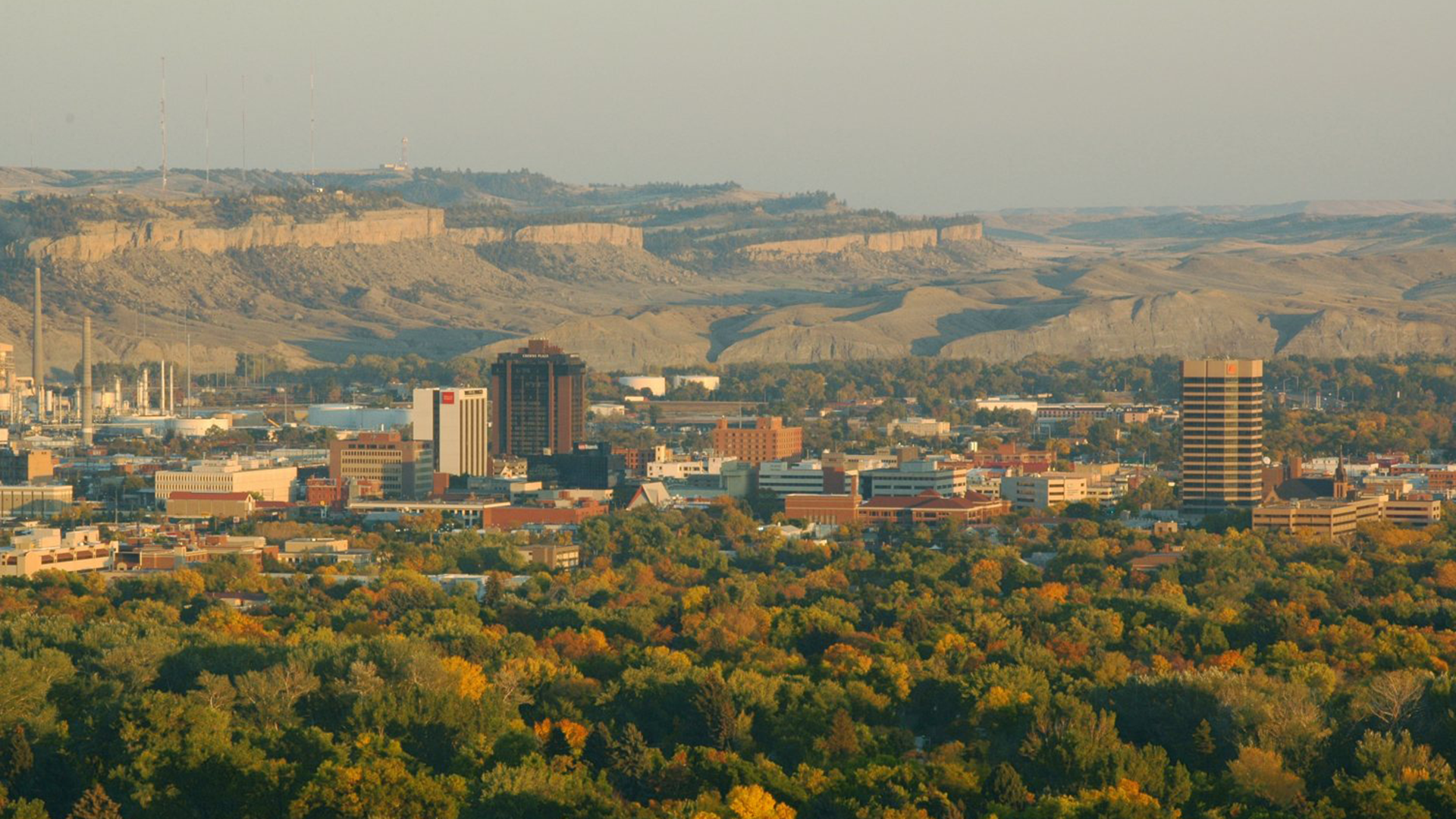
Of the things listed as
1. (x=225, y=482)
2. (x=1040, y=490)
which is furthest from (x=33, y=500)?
(x=1040, y=490)

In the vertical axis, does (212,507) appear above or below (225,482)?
below

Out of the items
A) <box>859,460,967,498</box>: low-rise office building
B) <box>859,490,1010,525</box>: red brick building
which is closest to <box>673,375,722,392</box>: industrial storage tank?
<box>859,460,967,498</box>: low-rise office building

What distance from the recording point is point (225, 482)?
116938 mm

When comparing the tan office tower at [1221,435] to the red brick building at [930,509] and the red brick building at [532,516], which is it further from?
the red brick building at [532,516]

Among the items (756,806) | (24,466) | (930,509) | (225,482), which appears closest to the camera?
(756,806)

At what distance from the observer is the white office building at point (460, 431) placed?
128 meters

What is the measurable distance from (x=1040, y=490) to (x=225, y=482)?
25.5m

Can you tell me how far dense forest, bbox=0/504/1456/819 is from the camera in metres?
46.9

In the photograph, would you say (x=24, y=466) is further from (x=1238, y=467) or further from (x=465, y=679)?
(x=465, y=679)

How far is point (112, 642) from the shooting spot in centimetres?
6069

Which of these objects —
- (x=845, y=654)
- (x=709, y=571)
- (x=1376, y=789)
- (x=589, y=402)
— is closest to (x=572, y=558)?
(x=709, y=571)

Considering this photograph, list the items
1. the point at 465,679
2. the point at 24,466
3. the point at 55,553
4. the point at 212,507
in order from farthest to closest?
the point at 24,466, the point at 212,507, the point at 55,553, the point at 465,679

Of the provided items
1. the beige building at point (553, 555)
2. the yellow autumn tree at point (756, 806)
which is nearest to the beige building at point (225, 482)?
the beige building at point (553, 555)

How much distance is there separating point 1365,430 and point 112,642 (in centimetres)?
8543
